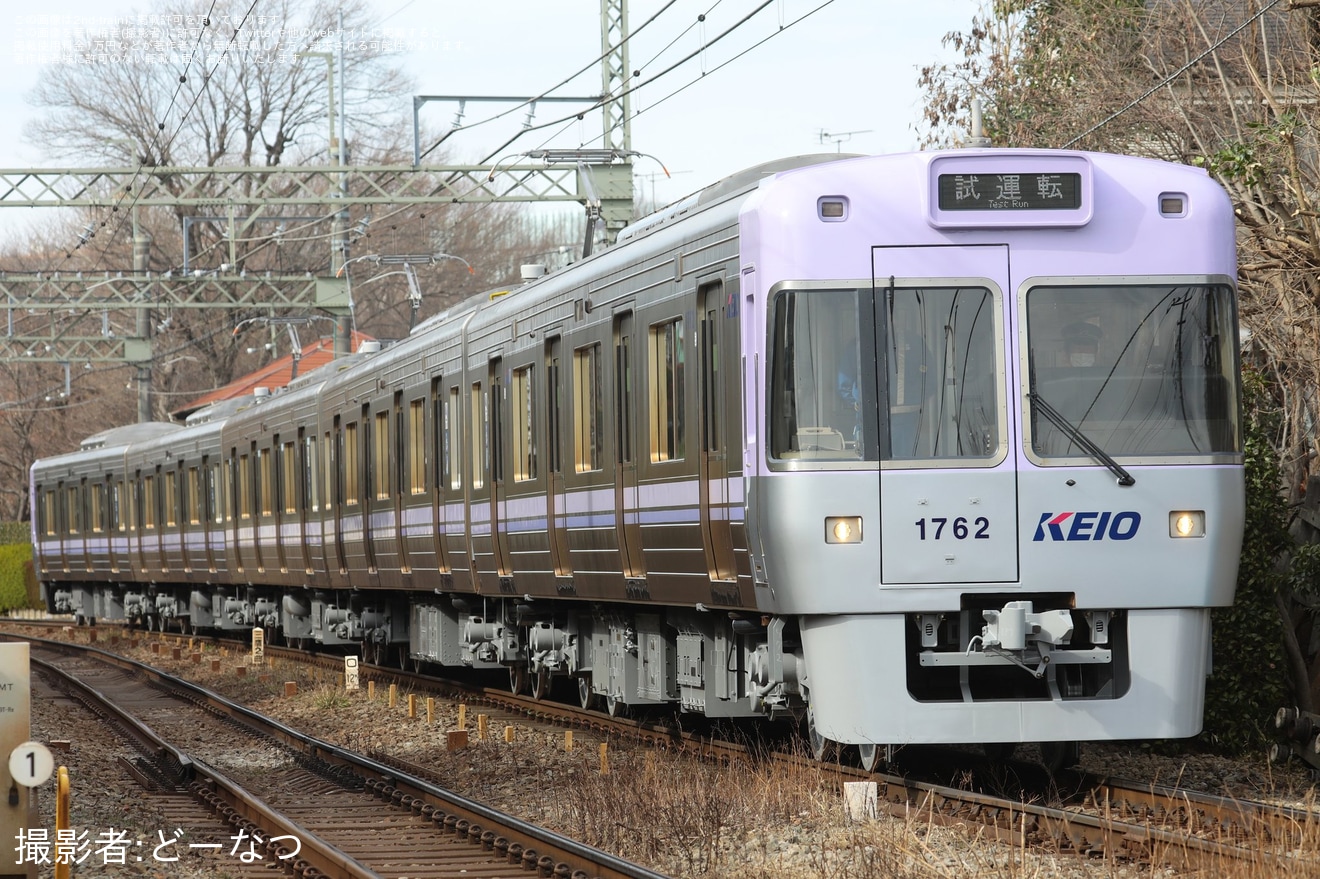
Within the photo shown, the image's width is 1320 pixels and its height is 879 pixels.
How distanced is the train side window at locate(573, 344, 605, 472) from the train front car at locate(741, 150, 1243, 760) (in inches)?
124

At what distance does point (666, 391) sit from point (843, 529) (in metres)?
2.37

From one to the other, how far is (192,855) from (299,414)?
14500 mm

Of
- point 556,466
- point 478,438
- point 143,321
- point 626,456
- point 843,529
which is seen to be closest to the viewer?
point 843,529

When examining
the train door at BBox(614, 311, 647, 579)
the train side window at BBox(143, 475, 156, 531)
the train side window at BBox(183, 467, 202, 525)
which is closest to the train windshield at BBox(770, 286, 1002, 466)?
the train door at BBox(614, 311, 647, 579)

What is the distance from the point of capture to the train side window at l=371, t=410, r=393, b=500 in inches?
781

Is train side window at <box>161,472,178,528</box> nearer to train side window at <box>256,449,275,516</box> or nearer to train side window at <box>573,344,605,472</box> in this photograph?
train side window at <box>256,449,275,516</box>

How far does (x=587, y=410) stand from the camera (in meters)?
13.3

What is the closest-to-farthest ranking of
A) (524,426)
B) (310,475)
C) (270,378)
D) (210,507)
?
(524,426), (310,475), (210,507), (270,378)

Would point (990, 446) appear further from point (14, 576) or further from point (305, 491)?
point (14, 576)

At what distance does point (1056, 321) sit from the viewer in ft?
32.1

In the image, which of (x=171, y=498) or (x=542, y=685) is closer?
(x=542, y=685)

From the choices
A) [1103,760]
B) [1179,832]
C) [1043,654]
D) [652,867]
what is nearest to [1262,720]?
[1103,760]

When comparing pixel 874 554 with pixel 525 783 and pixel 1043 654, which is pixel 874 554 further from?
pixel 525 783

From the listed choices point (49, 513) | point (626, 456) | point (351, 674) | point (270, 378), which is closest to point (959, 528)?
point (626, 456)
